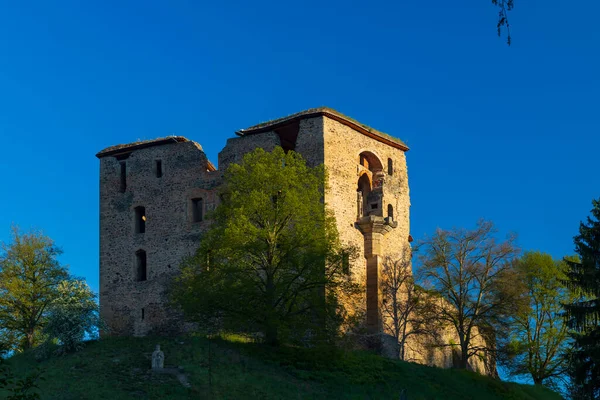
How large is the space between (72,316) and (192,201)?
8.08m

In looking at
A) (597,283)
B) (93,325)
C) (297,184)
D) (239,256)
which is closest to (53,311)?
(93,325)

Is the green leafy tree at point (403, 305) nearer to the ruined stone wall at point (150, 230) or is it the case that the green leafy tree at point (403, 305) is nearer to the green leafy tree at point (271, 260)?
the green leafy tree at point (271, 260)

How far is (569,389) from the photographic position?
36.1 meters

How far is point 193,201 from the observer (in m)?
40.5

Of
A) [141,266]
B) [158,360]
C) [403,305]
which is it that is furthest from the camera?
[141,266]

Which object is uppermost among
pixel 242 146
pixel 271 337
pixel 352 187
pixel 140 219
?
pixel 242 146

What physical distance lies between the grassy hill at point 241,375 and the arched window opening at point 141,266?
4910mm

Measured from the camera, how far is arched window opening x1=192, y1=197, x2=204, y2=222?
132 feet

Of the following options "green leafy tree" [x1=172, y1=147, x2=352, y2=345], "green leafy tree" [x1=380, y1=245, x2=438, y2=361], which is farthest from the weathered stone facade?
"green leafy tree" [x1=172, y1=147, x2=352, y2=345]

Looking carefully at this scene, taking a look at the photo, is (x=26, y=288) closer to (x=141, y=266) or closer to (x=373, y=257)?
(x=141, y=266)

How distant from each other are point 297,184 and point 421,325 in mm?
10956

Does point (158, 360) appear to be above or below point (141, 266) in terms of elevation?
below

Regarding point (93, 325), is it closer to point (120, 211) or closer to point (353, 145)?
point (120, 211)

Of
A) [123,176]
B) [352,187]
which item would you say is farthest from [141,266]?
[352,187]
